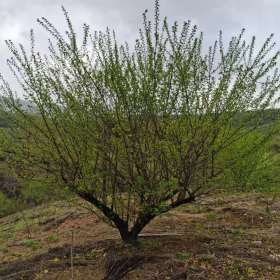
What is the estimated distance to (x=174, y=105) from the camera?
5.59 meters

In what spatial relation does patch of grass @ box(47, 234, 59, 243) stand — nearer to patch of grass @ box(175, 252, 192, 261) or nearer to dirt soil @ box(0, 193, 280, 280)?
dirt soil @ box(0, 193, 280, 280)

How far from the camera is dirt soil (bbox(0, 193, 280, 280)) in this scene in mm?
5750

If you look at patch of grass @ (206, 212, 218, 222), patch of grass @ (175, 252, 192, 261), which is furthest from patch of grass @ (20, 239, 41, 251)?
patch of grass @ (206, 212, 218, 222)

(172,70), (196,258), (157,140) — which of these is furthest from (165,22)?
(196,258)

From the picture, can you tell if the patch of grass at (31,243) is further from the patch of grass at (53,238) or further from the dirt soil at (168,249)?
the patch of grass at (53,238)

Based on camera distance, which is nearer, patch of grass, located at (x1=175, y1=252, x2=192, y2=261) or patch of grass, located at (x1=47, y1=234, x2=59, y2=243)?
patch of grass, located at (x1=175, y1=252, x2=192, y2=261)

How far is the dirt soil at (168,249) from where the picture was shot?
575 cm

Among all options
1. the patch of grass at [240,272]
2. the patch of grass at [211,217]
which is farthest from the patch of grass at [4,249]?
the patch of grass at [240,272]

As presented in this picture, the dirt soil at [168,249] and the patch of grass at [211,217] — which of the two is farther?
the patch of grass at [211,217]

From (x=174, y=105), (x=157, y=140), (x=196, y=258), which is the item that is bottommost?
(x=196, y=258)

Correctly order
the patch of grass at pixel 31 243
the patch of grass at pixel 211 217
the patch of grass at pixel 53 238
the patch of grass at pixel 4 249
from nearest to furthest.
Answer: the patch of grass at pixel 31 243 → the patch of grass at pixel 4 249 → the patch of grass at pixel 53 238 → the patch of grass at pixel 211 217

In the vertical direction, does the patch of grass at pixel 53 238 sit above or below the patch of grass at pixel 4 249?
above

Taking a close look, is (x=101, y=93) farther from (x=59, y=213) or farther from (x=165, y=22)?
(x=59, y=213)

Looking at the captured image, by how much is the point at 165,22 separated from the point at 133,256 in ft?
12.2
